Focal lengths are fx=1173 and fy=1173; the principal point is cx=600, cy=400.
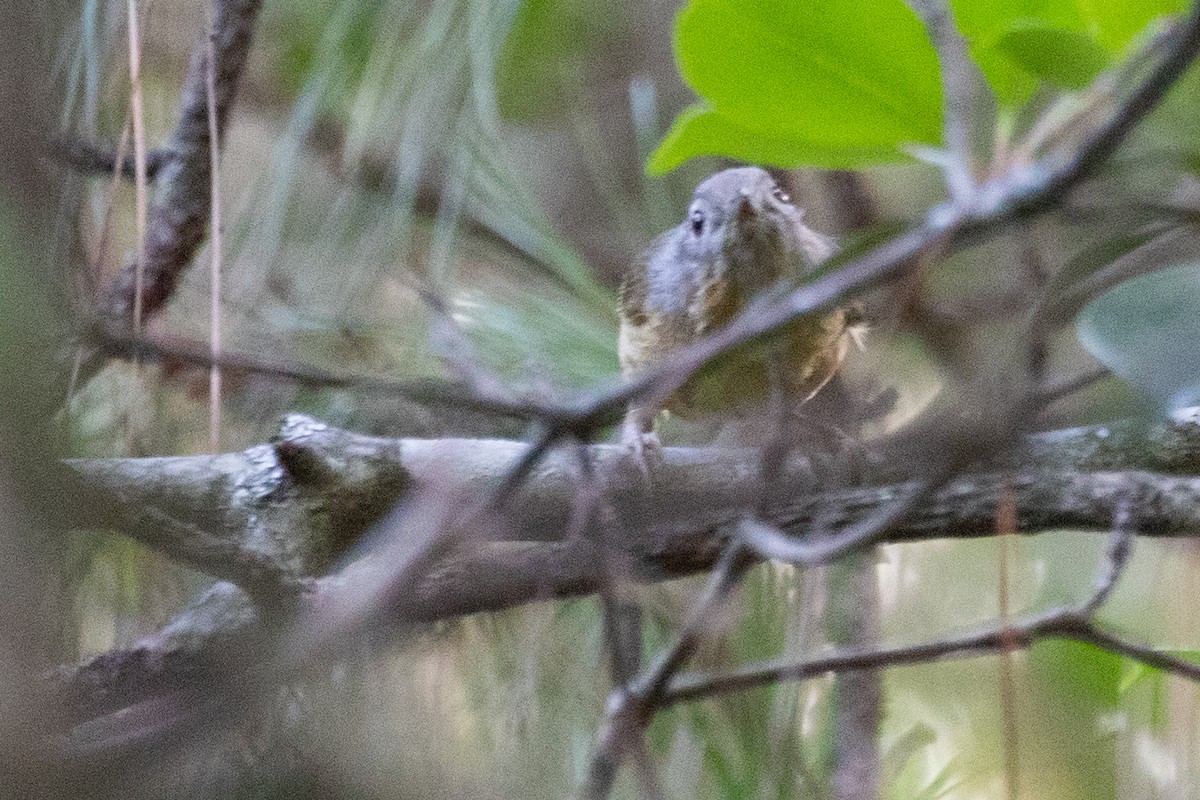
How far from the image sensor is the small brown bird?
1156 millimetres

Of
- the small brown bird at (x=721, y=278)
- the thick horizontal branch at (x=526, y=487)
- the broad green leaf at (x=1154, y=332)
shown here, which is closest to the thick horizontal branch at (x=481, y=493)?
the thick horizontal branch at (x=526, y=487)

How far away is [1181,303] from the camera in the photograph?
1.42 ft

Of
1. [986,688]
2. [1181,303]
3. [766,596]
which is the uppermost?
[1181,303]

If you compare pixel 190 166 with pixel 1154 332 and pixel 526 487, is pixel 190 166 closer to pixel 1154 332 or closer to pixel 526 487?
pixel 526 487

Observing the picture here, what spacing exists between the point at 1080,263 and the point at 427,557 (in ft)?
0.83

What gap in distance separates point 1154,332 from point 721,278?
31.7 inches

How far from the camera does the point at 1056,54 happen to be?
1.41ft

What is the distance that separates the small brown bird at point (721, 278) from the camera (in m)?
1.16

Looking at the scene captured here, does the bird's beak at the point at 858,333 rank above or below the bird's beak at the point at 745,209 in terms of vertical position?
below

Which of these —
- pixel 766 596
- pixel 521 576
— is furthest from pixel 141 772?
pixel 766 596

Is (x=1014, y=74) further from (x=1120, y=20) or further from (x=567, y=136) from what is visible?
(x=567, y=136)

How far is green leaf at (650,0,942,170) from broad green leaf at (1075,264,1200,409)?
0.11 m

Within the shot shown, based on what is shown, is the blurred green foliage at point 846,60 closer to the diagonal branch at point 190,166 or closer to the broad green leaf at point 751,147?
the broad green leaf at point 751,147

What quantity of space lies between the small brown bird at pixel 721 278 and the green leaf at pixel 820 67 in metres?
0.57
